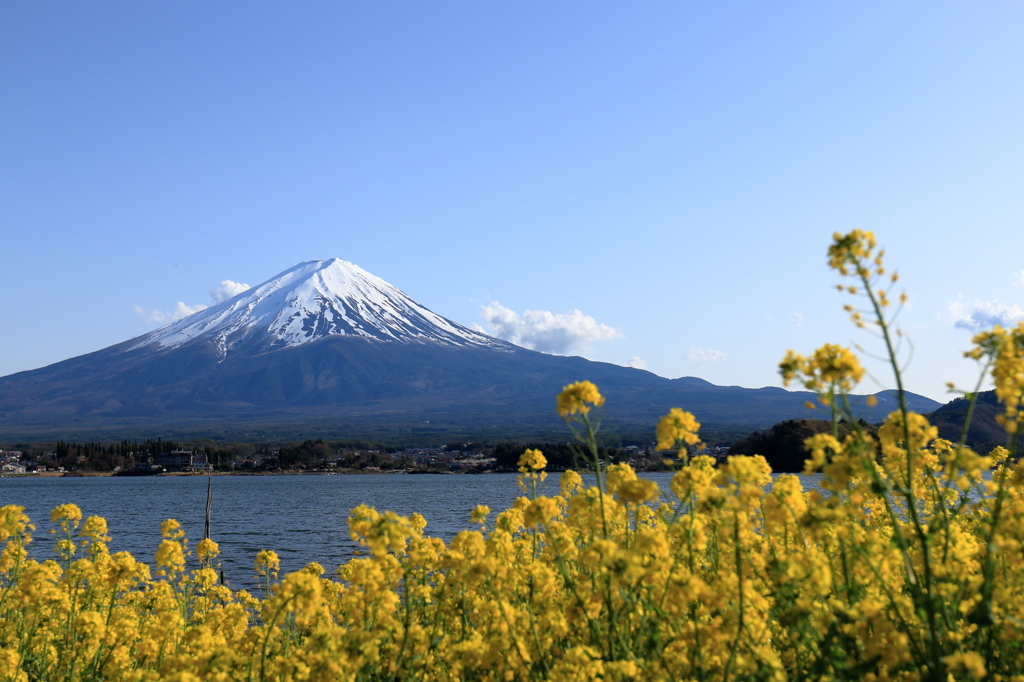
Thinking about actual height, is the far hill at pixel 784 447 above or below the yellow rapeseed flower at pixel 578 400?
below

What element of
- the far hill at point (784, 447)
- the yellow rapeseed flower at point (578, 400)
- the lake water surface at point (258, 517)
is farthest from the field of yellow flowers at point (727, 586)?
the far hill at point (784, 447)

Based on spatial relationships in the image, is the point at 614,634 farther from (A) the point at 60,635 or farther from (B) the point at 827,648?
(A) the point at 60,635

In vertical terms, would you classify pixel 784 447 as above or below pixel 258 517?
above

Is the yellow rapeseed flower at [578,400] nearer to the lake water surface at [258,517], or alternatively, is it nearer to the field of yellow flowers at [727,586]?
the field of yellow flowers at [727,586]

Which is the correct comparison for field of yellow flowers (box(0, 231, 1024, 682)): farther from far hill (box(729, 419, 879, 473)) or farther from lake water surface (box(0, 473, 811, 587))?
far hill (box(729, 419, 879, 473))

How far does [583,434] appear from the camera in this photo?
11.7 ft

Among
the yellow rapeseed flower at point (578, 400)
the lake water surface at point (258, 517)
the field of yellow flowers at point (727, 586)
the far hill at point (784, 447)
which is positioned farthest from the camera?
the lake water surface at point (258, 517)

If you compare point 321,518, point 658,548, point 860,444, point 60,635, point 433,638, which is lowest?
point 321,518

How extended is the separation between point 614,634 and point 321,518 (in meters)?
45.4

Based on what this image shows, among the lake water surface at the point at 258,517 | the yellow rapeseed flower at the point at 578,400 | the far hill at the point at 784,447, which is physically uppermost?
the yellow rapeseed flower at the point at 578,400

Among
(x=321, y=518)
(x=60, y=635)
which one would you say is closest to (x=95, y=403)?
(x=321, y=518)

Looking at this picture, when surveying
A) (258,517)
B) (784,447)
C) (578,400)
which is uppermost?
(578,400)

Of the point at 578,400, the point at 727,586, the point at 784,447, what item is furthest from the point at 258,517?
the point at 727,586

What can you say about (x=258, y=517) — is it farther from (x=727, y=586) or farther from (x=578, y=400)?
(x=727, y=586)
